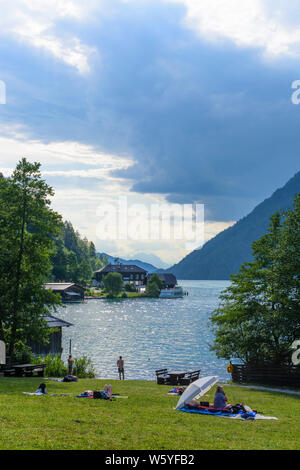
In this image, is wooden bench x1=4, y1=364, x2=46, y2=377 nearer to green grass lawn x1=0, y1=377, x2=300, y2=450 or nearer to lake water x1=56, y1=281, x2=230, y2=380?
green grass lawn x1=0, y1=377, x2=300, y2=450

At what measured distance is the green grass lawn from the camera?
12.1m

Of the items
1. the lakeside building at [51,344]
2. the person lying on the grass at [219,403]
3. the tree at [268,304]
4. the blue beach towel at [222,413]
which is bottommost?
the lakeside building at [51,344]

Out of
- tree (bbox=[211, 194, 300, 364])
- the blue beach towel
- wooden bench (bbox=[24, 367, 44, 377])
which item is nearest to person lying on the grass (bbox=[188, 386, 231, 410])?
the blue beach towel

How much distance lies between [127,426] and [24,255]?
964 inches

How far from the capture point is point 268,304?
3412 centimetres

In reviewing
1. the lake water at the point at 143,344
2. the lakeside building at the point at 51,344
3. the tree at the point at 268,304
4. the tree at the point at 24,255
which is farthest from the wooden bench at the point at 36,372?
the lakeside building at the point at 51,344

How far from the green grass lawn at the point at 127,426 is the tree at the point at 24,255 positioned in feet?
44.8

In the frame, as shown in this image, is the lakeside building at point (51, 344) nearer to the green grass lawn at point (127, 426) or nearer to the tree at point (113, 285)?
the green grass lawn at point (127, 426)

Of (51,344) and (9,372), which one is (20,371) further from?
(51,344)

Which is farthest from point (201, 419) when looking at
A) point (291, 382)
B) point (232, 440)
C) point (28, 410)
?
point (291, 382)

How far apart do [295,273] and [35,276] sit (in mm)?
20516

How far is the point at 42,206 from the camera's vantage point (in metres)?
36.6

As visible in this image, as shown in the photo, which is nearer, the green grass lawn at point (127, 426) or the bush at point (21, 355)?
the green grass lawn at point (127, 426)

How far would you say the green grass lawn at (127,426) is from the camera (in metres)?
12.1
